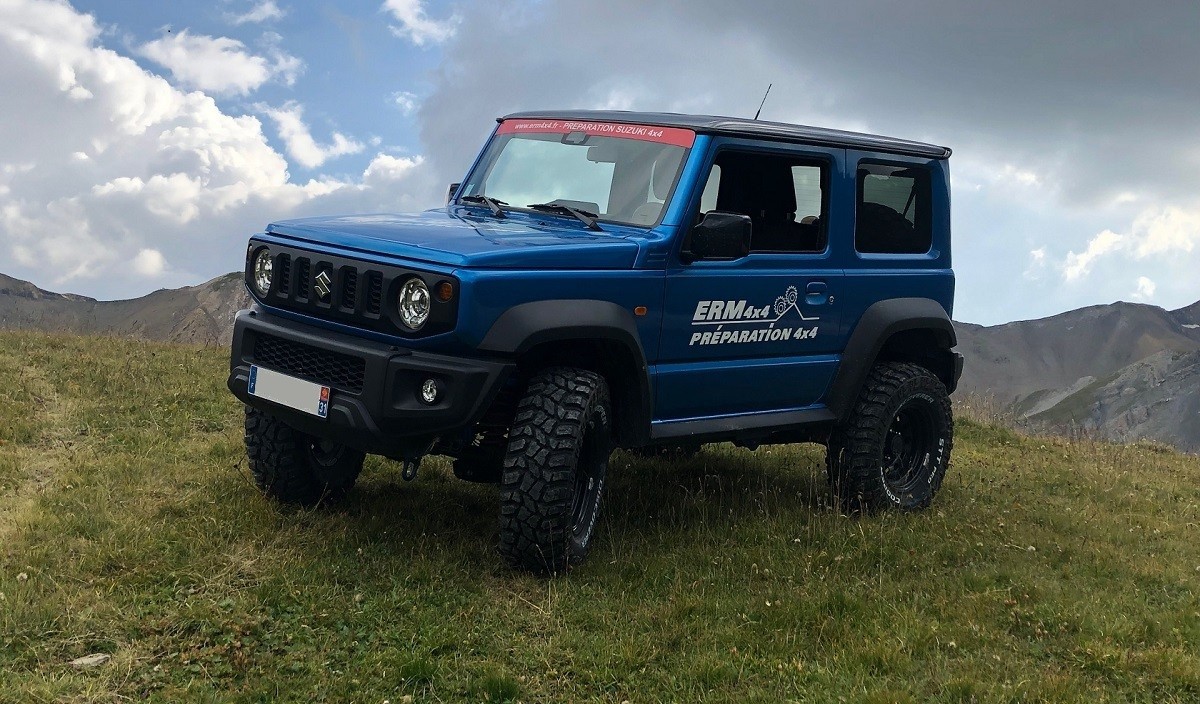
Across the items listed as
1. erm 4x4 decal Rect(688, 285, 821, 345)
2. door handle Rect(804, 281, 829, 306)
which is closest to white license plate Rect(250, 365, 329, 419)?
erm 4x4 decal Rect(688, 285, 821, 345)

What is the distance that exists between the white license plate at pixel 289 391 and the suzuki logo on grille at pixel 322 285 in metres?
0.42

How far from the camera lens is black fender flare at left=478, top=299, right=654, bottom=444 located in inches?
189

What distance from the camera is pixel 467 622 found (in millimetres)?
4832

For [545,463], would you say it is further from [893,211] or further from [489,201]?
[893,211]

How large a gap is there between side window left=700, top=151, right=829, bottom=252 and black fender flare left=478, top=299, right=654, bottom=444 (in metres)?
1.13

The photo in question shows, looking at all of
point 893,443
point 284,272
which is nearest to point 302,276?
point 284,272

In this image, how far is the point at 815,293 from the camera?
248 inches

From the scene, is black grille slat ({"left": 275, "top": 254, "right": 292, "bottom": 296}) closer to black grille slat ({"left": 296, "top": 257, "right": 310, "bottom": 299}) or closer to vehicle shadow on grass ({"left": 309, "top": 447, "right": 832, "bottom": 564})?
black grille slat ({"left": 296, "top": 257, "right": 310, "bottom": 299})

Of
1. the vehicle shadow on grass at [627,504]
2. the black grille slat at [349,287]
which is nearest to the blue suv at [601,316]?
the black grille slat at [349,287]

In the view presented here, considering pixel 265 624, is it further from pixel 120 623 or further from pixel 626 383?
pixel 626 383

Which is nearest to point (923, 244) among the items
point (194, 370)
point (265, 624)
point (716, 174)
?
point (716, 174)

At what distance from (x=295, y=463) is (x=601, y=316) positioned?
2061 mm

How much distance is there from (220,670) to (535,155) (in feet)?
10.8

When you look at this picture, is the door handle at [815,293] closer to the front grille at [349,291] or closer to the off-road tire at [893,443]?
the off-road tire at [893,443]
